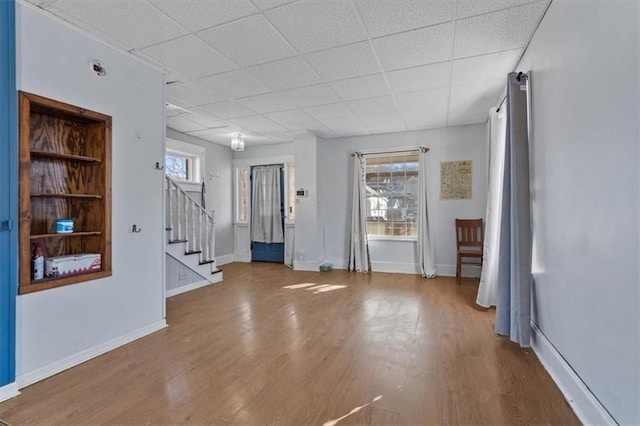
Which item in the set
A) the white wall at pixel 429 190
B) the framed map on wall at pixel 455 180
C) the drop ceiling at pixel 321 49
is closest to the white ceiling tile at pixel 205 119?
the drop ceiling at pixel 321 49

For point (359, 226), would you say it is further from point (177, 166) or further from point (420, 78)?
point (177, 166)

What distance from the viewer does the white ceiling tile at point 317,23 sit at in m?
2.14

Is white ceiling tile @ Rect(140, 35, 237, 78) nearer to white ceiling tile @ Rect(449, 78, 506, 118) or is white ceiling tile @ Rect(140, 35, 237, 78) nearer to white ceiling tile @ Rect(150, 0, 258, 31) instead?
white ceiling tile @ Rect(150, 0, 258, 31)

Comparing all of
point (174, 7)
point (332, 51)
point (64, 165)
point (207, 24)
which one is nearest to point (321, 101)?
point (332, 51)

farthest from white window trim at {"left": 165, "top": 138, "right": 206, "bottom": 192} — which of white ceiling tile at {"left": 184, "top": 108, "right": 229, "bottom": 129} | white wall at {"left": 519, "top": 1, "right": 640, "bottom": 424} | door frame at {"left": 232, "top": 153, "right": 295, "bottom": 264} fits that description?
white wall at {"left": 519, "top": 1, "right": 640, "bottom": 424}

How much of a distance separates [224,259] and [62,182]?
4.26m

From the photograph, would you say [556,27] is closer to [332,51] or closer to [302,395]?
[332,51]

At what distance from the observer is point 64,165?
2.45 meters

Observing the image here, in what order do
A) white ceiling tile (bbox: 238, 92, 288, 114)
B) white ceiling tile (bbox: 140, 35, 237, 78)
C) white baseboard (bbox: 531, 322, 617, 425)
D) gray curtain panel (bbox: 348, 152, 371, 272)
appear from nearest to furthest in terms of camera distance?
white baseboard (bbox: 531, 322, 617, 425) < white ceiling tile (bbox: 140, 35, 237, 78) < white ceiling tile (bbox: 238, 92, 288, 114) < gray curtain panel (bbox: 348, 152, 371, 272)

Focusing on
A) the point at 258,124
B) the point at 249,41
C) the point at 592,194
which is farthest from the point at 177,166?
the point at 592,194

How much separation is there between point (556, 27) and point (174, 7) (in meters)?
2.60

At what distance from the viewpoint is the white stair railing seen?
426cm

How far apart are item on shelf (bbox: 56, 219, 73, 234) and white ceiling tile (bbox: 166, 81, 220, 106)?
1.90 metres

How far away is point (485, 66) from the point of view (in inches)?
119
